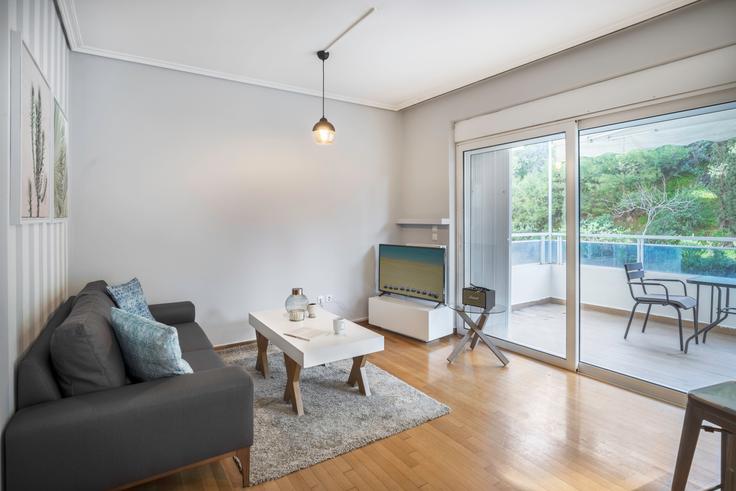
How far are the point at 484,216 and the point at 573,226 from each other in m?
1.07

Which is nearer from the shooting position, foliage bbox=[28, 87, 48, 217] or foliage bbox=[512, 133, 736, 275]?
foliage bbox=[28, 87, 48, 217]

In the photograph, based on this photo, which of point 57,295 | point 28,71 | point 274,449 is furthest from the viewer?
point 57,295

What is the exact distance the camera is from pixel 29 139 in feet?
6.08

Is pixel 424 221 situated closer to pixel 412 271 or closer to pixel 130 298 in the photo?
pixel 412 271

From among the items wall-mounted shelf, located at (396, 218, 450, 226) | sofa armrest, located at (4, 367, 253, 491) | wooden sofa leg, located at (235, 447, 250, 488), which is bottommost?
wooden sofa leg, located at (235, 447, 250, 488)

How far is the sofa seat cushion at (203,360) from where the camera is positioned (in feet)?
8.27

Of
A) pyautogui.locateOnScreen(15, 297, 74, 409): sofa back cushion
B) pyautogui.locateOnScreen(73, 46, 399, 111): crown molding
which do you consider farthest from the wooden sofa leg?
pyautogui.locateOnScreen(73, 46, 399, 111): crown molding

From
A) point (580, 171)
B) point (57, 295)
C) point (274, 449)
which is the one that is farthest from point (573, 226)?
point (57, 295)

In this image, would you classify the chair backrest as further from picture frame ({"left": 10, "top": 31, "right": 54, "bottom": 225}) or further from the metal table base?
picture frame ({"left": 10, "top": 31, "right": 54, "bottom": 225})

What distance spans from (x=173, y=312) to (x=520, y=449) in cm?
286

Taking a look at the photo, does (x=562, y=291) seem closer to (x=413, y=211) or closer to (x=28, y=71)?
(x=413, y=211)

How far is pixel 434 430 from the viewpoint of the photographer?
2553 millimetres

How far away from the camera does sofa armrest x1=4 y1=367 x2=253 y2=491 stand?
150 cm

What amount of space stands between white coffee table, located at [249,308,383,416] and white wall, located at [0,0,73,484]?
4.54ft
